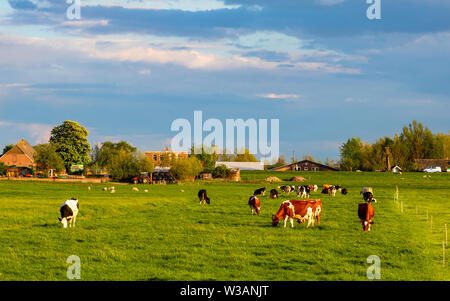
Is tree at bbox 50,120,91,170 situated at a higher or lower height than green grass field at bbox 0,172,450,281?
higher

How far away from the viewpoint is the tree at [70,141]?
354 feet

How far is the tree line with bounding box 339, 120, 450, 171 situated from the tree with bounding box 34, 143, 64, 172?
90.6 metres

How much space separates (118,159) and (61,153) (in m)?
15.8

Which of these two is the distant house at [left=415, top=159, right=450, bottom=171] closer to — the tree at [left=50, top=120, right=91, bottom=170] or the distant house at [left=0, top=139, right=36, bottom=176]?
the tree at [left=50, top=120, right=91, bottom=170]

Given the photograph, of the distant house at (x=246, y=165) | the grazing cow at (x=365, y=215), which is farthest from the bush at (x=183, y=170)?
the grazing cow at (x=365, y=215)

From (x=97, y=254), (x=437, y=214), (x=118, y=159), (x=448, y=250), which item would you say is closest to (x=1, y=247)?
(x=97, y=254)

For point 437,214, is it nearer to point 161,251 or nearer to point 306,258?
point 306,258

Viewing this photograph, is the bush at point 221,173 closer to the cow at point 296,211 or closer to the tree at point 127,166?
the tree at point 127,166

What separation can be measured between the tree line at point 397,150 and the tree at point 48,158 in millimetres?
90617

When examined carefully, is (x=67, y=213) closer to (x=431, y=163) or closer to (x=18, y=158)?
(x=18, y=158)

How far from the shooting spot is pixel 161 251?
18.6m

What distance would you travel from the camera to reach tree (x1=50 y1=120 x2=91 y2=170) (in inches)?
4245

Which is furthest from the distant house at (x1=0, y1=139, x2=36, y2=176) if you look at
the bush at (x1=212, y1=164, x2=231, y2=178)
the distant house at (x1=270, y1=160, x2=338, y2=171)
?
the distant house at (x1=270, y1=160, x2=338, y2=171)

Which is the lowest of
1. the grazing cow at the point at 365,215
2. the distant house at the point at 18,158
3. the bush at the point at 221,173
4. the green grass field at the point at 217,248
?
the green grass field at the point at 217,248
